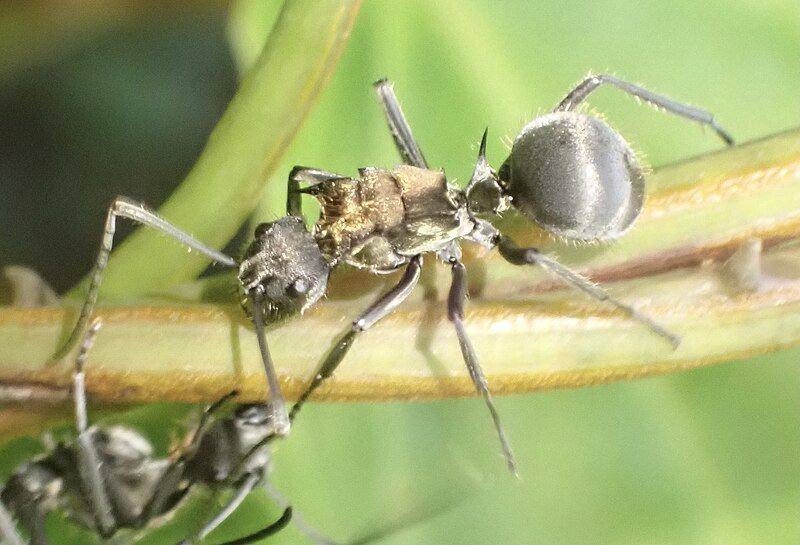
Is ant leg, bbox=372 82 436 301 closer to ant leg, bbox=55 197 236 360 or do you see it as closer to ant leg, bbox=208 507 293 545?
ant leg, bbox=55 197 236 360

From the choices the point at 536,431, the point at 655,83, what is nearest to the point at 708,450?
the point at 536,431

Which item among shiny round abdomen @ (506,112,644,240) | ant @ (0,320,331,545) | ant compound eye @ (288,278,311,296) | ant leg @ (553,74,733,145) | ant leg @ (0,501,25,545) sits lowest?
ant @ (0,320,331,545)

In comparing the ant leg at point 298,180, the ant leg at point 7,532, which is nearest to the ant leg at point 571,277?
the ant leg at point 298,180

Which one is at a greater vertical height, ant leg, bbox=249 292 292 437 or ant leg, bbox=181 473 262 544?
ant leg, bbox=249 292 292 437

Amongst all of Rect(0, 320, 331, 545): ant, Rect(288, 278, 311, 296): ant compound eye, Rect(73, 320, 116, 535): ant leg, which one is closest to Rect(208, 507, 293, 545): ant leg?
Rect(0, 320, 331, 545): ant

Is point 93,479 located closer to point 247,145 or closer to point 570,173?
point 247,145

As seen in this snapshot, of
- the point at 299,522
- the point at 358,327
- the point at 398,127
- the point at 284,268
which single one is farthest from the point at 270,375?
the point at 398,127

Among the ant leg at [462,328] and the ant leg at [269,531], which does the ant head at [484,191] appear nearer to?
the ant leg at [462,328]
